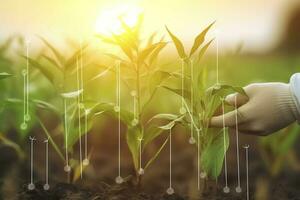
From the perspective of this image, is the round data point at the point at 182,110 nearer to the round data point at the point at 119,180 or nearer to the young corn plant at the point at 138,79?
the young corn plant at the point at 138,79

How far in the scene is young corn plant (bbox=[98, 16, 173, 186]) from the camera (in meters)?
1.21

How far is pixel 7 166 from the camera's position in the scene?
50.3 inches

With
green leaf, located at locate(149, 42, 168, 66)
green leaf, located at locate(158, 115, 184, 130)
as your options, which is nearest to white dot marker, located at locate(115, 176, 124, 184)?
green leaf, located at locate(158, 115, 184, 130)

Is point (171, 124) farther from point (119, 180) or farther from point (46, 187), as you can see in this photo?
point (46, 187)

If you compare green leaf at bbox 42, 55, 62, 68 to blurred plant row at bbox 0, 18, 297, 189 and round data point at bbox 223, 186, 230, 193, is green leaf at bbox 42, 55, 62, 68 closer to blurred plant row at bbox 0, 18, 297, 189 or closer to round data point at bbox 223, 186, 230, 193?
blurred plant row at bbox 0, 18, 297, 189

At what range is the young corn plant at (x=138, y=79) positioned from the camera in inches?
47.6

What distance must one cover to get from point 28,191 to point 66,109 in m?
0.19

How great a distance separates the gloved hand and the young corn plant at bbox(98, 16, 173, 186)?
5.3 inches

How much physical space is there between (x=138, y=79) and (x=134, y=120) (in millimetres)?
82

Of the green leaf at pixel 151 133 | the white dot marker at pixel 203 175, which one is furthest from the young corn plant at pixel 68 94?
the white dot marker at pixel 203 175

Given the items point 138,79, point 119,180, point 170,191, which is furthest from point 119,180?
point 138,79

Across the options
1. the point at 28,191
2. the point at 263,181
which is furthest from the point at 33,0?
the point at 263,181

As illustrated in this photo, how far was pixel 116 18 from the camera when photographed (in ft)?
3.99

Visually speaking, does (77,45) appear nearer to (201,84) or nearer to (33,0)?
(33,0)
